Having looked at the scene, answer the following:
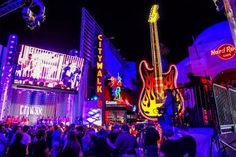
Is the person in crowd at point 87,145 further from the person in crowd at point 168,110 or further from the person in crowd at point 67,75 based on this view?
the person in crowd at point 67,75

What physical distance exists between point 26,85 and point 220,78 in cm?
1657

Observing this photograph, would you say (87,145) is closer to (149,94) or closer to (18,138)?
(18,138)

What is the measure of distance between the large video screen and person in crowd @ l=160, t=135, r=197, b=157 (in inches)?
774

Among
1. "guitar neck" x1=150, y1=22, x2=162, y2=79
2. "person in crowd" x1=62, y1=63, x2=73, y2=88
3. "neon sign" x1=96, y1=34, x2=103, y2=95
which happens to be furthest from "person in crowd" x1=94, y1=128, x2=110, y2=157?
"neon sign" x1=96, y1=34, x2=103, y2=95

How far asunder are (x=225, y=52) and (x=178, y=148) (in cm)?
1315

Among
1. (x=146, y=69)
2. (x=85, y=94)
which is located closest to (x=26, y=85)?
(x=85, y=94)

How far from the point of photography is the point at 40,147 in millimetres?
8445

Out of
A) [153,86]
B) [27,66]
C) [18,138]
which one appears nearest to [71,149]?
[18,138]

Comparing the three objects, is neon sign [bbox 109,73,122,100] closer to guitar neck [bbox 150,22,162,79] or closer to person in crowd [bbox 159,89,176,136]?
guitar neck [bbox 150,22,162,79]

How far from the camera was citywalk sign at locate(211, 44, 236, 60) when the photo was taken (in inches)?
641

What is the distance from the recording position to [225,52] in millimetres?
16672

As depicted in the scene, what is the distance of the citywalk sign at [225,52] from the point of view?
53.4 ft

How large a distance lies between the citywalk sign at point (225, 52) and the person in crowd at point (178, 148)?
492 inches

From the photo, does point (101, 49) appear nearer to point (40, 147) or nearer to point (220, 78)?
point (220, 78)
